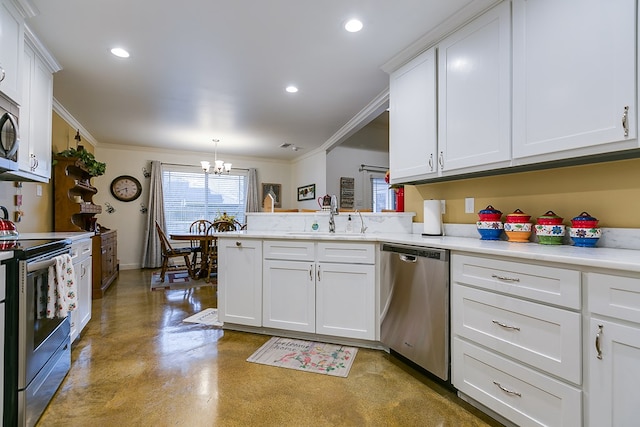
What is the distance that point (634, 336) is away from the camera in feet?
3.54

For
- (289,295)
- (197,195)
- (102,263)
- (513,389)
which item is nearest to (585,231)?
(513,389)

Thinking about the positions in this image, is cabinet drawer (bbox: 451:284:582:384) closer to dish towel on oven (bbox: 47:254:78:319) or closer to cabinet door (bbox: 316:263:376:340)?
cabinet door (bbox: 316:263:376:340)

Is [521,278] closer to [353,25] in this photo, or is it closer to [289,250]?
[289,250]

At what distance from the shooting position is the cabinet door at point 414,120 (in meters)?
A: 2.35

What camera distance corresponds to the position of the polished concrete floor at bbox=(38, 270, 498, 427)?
1593 mm

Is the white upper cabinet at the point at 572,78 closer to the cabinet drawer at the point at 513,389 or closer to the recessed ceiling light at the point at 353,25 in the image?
the recessed ceiling light at the point at 353,25

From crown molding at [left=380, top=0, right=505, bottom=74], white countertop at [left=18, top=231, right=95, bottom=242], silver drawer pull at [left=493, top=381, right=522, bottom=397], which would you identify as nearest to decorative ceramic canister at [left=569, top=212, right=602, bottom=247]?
silver drawer pull at [left=493, top=381, right=522, bottom=397]

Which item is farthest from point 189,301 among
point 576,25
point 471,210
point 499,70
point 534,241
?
point 576,25

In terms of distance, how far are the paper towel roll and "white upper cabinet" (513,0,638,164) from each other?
29.6 inches

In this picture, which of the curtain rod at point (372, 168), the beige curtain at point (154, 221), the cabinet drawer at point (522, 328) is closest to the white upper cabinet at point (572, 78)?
the cabinet drawer at point (522, 328)

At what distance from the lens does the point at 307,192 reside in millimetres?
6863

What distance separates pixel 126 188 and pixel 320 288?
516 cm

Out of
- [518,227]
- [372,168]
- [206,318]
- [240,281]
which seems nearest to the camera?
[518,227]

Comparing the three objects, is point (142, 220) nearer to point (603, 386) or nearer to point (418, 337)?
point (418, 337)
